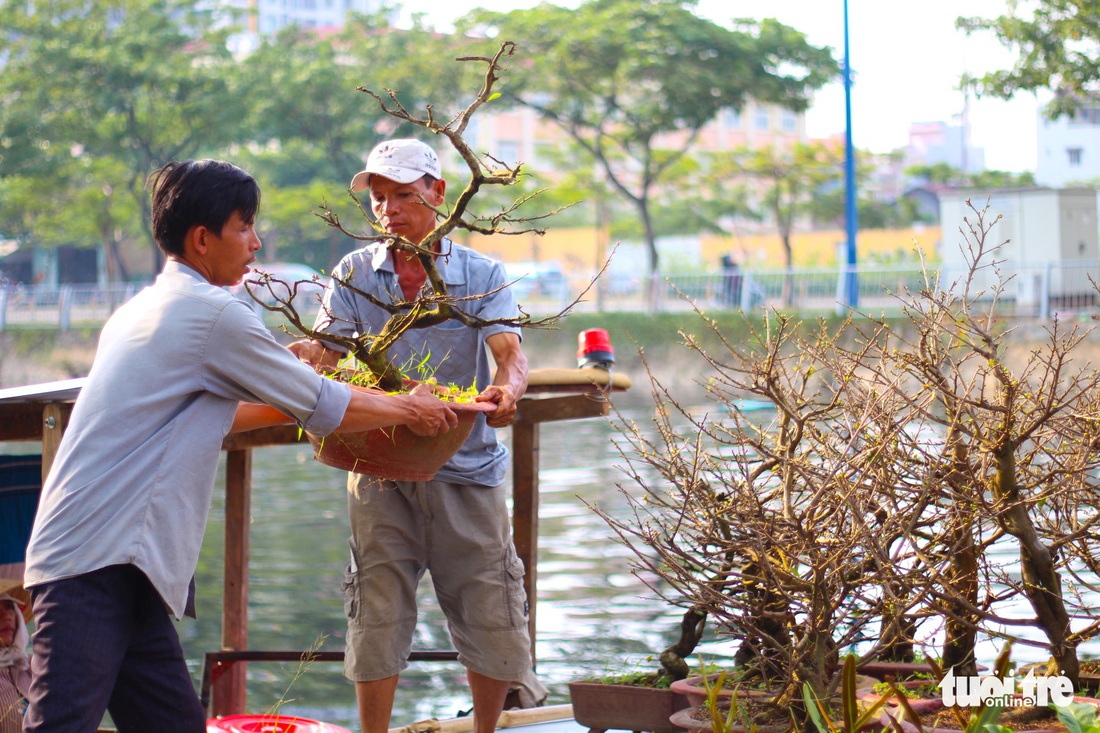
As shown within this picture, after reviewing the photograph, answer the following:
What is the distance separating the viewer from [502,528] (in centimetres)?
319

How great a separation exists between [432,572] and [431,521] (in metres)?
0.14

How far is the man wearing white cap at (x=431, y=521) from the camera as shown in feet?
10.2

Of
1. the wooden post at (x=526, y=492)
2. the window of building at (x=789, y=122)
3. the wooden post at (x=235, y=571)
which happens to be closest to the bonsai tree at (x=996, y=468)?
the wooden post at (x=526, y=492)

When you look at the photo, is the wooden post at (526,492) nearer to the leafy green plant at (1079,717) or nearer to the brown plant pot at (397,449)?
the brown plant pot at (397,449)

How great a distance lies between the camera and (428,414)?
2.54 meters

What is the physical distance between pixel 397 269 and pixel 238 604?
4.11 ft

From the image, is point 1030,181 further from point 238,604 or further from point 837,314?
point 238,604

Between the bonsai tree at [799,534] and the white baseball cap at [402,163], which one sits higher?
the white baseball cap at [402,163]

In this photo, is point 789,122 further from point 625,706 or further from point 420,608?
point 625,706

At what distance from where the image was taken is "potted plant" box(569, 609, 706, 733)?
304 centimetres

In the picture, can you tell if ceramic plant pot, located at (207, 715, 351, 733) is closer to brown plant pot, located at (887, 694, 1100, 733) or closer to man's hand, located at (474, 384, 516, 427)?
man's hand, located at (474, 384, 516, 427)

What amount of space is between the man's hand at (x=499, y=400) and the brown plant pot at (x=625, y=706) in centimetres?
74

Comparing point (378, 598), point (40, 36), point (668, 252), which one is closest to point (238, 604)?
point (378, 598)

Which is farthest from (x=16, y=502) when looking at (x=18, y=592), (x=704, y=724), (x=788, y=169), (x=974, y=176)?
(x=974, y=176)
